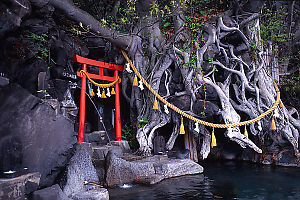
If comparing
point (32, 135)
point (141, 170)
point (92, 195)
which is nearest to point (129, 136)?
point (141, 170)

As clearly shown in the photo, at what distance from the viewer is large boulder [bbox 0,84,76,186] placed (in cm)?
336

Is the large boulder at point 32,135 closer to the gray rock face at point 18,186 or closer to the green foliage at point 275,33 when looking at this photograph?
the gray rock face at point 18,186

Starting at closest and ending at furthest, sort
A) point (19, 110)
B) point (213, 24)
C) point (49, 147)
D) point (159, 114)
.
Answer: point (19, 110) < point (49, 147) < point (159, 114) < point (213, 24)

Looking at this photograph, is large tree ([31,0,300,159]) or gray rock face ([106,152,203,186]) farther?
large tree ([31,0,300,159])

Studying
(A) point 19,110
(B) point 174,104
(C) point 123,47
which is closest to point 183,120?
(B) point 174,104

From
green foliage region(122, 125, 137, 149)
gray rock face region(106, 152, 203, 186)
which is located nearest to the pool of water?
gray rock face region(106, 152, 203, 186)

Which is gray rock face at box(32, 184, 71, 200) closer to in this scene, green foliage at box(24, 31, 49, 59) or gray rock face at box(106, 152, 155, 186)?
gray rock face at box(106, 152, 155, 186)

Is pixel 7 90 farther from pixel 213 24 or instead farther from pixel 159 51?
pixel 213 24

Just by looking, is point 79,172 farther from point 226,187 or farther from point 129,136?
point 129,136

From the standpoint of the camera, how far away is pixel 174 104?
7.68 metres

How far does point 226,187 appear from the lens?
560 cm

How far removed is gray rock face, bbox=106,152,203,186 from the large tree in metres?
0.91

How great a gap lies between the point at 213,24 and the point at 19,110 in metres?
6.68

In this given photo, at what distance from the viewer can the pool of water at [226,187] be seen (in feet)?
16.2
